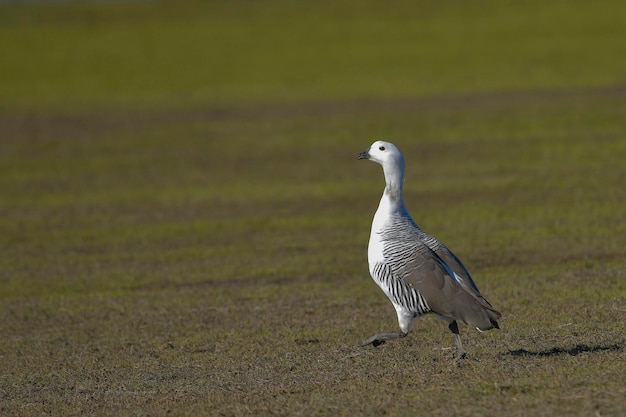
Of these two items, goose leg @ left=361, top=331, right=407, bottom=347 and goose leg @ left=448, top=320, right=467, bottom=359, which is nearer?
goose leg @ left=448, top=320, right=467, bottom=359

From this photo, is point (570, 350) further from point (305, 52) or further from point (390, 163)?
point (305, 52)

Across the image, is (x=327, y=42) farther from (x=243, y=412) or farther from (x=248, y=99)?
(x=243, y=412)

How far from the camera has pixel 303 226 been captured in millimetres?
20156

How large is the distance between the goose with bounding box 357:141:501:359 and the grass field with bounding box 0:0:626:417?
45 centimetres

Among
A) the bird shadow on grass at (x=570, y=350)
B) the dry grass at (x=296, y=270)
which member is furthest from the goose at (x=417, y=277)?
the bird shadow on grass at (x=570, y=350)

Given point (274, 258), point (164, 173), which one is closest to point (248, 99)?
point (164, 173)

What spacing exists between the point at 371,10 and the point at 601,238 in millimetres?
56099

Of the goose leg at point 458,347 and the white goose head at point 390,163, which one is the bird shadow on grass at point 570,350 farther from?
the white goose head at point 390,163

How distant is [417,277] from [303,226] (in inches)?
408

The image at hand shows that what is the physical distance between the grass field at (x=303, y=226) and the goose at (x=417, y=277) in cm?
45

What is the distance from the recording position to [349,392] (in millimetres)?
8914

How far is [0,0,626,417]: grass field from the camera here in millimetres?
9625

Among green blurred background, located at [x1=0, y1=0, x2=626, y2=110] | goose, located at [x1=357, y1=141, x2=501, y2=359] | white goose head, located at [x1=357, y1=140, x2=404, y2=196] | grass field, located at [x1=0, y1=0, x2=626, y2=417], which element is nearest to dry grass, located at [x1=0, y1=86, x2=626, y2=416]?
grass field, located at [x1=0, y1=0, x2=626, y2=417]

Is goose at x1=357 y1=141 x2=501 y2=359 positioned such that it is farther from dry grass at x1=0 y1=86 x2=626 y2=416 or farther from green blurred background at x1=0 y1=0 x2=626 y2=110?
green blurred background at x1=0 y1=0 x2=626 y2=110
